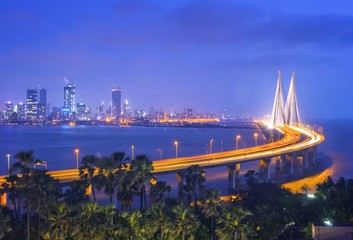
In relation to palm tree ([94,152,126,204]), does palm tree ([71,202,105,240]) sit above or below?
below

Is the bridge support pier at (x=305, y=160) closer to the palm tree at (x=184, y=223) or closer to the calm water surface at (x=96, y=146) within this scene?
the calm water surface at (x=96, y=146)

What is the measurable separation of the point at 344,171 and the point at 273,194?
3571 cm

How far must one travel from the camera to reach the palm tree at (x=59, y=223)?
16984mm

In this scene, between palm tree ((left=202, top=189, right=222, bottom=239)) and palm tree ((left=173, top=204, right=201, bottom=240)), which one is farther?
palm tree ((left=202, top=189, right=222, bottom=239))

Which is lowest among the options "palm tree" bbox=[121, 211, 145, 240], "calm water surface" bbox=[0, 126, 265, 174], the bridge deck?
"calm water surface" bbox=[0, 126, 265, 174]

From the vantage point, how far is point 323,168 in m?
65.4

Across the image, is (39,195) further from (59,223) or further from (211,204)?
(211,204)

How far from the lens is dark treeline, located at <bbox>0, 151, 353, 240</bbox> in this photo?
17203 mm

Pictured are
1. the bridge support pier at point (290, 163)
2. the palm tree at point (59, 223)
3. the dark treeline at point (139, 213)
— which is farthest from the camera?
the bridge support pier at point (290, 163)

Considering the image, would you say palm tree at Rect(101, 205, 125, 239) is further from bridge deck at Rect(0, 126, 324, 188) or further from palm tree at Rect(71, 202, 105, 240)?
bridge deck at Rect(0, 126, 324, 188)

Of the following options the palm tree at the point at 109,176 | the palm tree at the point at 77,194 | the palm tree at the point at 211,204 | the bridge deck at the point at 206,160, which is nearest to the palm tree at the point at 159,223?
the palm tree at the point at 211,204

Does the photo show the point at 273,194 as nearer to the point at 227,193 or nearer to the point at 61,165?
the point at 227,193

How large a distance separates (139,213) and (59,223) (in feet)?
10.2

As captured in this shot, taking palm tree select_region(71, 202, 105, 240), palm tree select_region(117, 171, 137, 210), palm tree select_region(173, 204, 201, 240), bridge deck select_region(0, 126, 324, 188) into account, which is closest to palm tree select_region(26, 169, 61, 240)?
palm tree select_region(71, 202, 105, 240)
